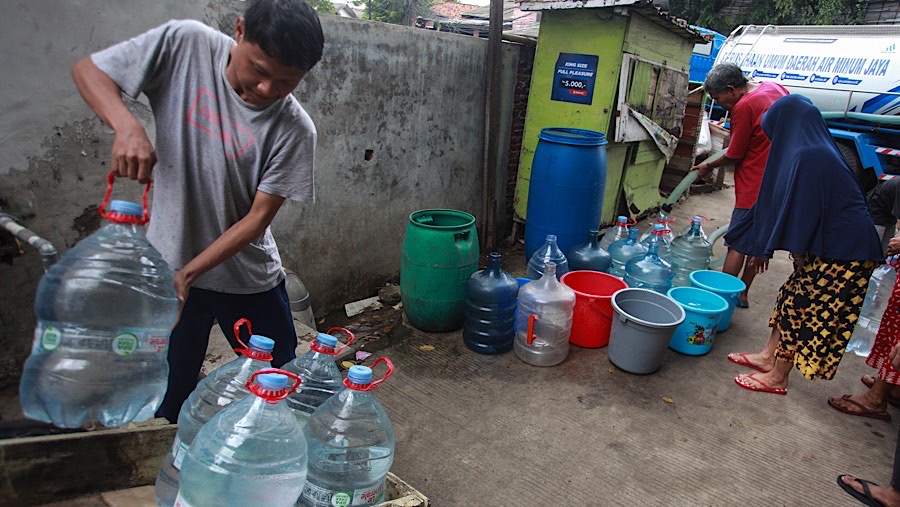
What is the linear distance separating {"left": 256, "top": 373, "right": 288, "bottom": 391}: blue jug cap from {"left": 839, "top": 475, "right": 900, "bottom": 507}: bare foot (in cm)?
292

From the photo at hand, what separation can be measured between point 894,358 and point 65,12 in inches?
167

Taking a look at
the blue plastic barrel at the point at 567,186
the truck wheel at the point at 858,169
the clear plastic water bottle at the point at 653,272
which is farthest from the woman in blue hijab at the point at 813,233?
the truck wheel at the point at 858,169

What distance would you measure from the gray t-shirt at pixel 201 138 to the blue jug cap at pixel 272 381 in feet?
1.85

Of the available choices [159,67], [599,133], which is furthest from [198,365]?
[599,133]

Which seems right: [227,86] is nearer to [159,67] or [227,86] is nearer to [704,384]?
[159,67]

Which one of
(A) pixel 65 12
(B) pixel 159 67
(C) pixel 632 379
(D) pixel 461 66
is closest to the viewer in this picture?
(B) pixel 159 67

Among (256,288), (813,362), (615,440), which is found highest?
(256,288)

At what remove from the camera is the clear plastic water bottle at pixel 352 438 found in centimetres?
155

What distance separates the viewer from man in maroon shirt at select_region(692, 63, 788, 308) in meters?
4.07

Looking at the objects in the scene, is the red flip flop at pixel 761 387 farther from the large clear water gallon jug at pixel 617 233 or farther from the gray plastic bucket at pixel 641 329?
the large clear water gallon jug at pixel 617 233

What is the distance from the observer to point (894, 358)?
249cm

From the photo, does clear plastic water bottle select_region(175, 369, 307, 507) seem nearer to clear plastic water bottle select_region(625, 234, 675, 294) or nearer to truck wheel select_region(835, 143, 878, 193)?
clear plastic water bottle select_region(625, 234, 675, 294)

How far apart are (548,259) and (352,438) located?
2.56 meters

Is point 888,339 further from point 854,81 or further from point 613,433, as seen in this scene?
point 854,81
